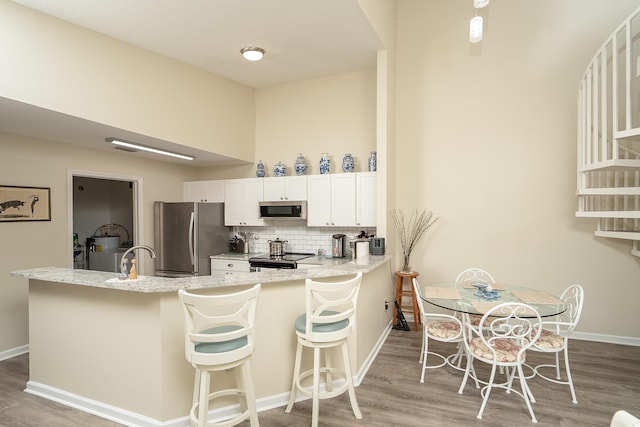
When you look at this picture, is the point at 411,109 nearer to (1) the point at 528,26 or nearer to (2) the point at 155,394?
(1) the point at 528,26

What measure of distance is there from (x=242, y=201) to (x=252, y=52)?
2.20 m

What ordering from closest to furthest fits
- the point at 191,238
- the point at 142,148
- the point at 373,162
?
the point at 142,148 < the point at 373,162 < the point at 191,238

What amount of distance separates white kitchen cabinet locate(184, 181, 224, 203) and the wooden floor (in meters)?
2.95

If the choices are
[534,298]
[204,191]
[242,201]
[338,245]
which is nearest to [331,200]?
[338,245]

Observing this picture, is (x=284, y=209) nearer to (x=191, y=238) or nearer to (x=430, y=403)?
(x=191, y=238)

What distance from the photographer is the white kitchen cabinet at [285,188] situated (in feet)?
15.8

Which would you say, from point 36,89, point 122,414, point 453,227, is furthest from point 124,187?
point 453,227

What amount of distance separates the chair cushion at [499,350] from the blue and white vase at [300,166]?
10.2 ft

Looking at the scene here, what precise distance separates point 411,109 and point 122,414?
14.9 ft

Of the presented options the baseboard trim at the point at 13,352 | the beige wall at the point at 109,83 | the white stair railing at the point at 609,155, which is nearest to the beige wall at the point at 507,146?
the white stair railing at the point at 609,155

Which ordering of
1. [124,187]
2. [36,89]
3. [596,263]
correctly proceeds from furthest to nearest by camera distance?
[124,187], [596,263], [36,89]

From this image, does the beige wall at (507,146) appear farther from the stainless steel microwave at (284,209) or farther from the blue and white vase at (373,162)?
the stainless steel microwave at (284,209)

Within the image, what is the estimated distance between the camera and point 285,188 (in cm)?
492

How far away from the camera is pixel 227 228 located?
5.49 m
